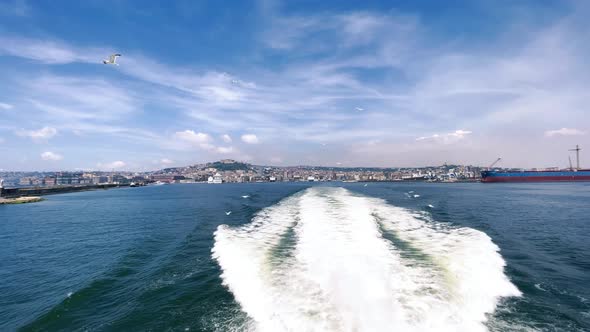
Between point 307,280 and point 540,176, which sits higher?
point 540,176

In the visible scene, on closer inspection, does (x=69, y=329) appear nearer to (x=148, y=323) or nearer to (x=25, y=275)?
(x=148, y=323)

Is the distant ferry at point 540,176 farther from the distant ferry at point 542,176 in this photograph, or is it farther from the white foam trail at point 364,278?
the white foam trail at point 364,278

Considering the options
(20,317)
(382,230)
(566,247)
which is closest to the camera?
(20,317)

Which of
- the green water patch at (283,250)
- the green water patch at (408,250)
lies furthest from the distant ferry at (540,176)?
the green water patch at (283,250)

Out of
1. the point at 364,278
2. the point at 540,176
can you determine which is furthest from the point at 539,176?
the point at 364,278

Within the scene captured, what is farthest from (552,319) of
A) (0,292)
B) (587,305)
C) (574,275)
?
(0,292)

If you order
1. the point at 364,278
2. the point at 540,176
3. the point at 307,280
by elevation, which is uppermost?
the point at 540,176

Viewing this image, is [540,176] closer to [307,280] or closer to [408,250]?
[408,250]
